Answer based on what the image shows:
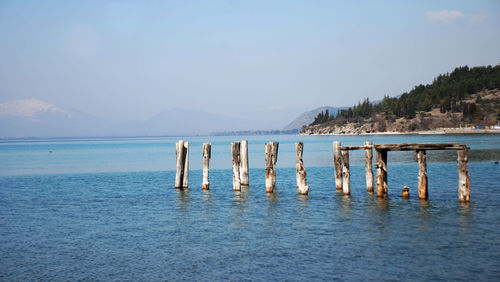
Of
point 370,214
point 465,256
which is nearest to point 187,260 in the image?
point 465,256

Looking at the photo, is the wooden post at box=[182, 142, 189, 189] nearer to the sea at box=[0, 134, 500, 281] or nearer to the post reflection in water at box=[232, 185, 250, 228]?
the sea at box=[0, 134, 500, 281]

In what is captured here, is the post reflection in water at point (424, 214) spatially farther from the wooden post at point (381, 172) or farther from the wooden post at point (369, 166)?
the wooden post at point (369, 166)

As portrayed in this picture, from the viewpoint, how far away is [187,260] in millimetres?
15141

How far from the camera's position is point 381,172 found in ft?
86.2

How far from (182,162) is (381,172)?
12.3 metres

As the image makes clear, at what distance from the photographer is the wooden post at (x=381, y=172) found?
2577 centimetres

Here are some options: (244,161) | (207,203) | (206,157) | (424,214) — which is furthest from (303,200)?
(424,214)

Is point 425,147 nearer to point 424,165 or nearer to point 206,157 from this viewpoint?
point 424,165

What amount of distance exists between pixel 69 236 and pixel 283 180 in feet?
70.9

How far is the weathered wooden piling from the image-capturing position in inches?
1212

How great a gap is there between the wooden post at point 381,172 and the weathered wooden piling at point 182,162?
11670 mm

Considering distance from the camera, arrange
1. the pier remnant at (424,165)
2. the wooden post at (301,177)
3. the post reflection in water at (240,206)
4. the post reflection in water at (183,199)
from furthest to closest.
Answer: the wooden post at (301,177)
the post reflection in water at (183,199)
the pier remnant at (424,165)
the post reflection in water at (240,206)

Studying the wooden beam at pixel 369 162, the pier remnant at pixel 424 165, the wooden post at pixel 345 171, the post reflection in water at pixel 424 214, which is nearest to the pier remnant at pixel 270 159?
the wooden post at pixel 345 171

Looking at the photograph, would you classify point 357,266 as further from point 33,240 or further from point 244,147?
point 244,147
